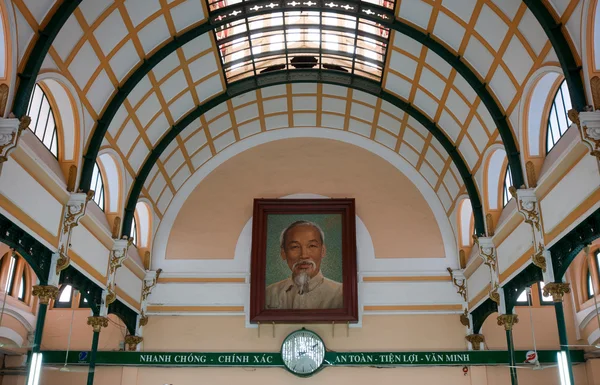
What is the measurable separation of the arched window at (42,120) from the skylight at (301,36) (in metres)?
6.79

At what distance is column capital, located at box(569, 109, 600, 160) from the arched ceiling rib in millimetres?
3496

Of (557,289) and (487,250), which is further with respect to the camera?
(487,250)

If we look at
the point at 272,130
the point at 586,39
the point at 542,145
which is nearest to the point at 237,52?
the point at 272,130

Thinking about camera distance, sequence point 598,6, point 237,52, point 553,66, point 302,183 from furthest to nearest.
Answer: point 302,183
point 237,52
point 553,66
point 598,6

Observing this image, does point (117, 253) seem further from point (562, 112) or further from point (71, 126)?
point (562, 112)

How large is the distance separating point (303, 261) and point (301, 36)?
33.4ft

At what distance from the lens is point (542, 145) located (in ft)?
61.7

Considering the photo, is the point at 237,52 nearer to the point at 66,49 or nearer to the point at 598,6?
the point at 66,49

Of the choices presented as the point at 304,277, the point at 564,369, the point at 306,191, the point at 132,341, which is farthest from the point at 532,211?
the point at 132,341

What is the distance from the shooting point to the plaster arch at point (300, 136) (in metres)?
28.2

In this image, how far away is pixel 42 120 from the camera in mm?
18484

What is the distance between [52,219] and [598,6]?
16.0m

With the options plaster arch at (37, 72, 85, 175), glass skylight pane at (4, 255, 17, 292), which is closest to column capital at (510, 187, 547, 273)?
plaster arch at (37, 72, 85, 175)

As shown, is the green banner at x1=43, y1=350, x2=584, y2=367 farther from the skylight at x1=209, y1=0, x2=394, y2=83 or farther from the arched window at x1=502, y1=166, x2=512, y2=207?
the skylight at x1=209, y1=0, x2=394, y2=83
